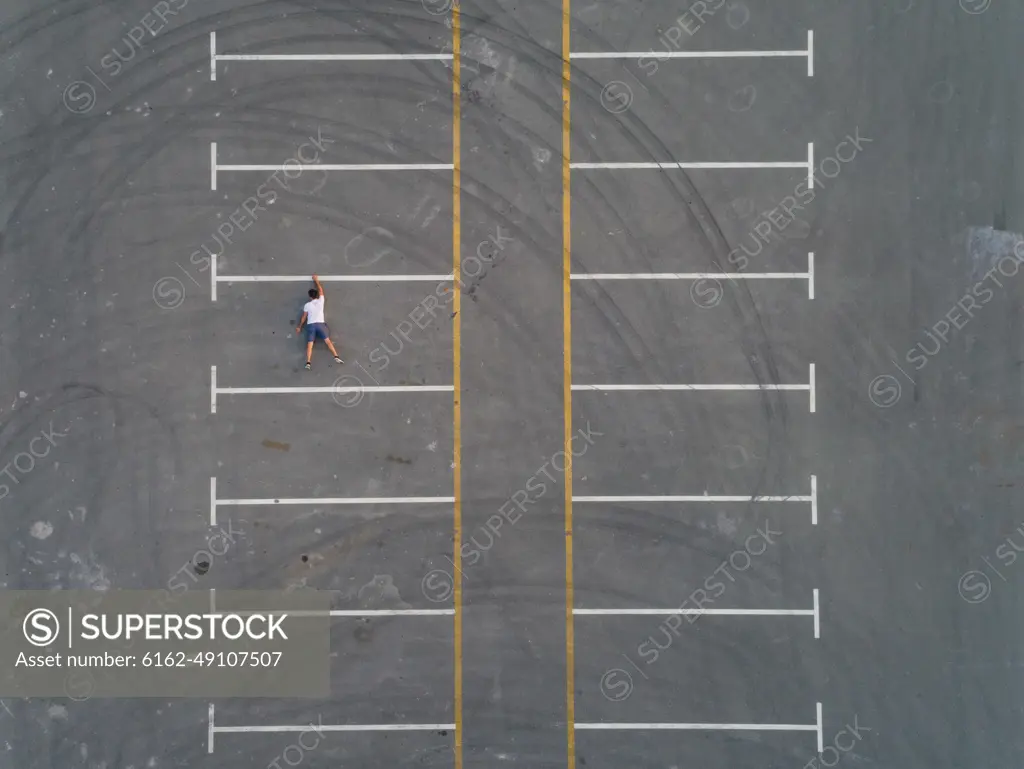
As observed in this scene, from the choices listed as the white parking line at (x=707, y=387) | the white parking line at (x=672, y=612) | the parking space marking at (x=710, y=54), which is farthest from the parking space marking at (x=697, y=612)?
the parking space marking at (x=710, y=54)

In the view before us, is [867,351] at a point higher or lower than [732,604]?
higher

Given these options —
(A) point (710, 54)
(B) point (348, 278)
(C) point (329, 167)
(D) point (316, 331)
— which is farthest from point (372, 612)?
(A) point (710, 54)

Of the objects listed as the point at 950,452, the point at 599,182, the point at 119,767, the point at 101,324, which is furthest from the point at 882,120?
the point at 119,767

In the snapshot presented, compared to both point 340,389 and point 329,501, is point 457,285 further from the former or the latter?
point 329,501

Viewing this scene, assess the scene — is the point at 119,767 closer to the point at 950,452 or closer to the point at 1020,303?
the point at 950,452

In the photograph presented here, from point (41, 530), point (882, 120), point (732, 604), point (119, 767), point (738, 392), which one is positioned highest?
point (882, 120)

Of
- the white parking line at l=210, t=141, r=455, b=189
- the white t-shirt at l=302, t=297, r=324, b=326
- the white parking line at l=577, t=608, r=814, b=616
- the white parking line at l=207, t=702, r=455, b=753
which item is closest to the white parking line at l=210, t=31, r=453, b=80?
the white parking line at l=210, t=141, r=455, b=189
